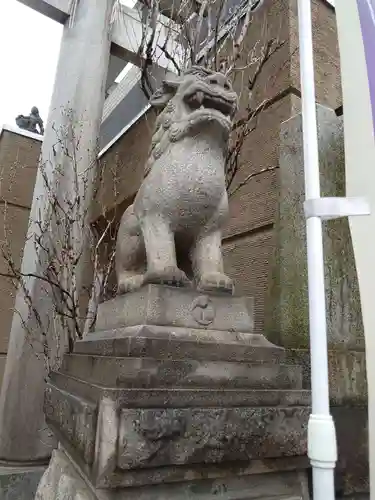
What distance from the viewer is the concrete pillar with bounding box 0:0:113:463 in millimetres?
2676

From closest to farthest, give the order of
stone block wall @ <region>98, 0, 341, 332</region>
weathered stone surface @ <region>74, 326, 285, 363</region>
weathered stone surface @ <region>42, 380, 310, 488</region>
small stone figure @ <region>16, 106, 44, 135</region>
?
weathered stone surface @ <region>42, 380, 310, 488</region> → weathered stone surface @ <region>74, 326, 285, 363</region> → stone block wall @ <region>98, 0, 341, 332</region> → small stone figure @ <region>16, 106, 44, 135</region>

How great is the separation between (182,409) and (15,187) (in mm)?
4105

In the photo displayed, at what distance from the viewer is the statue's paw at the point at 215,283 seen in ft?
3.83

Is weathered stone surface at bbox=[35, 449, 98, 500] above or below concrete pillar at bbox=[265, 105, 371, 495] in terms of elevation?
below

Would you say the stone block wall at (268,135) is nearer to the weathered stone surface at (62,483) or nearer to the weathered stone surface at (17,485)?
the weathered stone surface at (62,483)

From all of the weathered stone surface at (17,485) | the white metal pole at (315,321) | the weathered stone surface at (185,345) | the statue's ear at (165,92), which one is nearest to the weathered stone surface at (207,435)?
the weathered stone surface at (185,345)

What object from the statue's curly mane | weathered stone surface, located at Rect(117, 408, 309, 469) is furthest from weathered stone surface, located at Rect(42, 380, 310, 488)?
the statue's curly mane

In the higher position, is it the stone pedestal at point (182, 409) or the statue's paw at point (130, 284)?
the statue's paw at point (130, 284)

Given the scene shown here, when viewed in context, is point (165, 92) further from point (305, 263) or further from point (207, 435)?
point (207, 435)

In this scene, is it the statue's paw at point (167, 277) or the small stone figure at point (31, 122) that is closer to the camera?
the statue's paw at point (167, 277)

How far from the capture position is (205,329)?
3.66ft

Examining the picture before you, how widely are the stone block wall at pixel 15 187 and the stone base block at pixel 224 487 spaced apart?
11.2 ft

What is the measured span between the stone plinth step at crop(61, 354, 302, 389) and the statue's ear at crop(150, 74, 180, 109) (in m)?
0.85

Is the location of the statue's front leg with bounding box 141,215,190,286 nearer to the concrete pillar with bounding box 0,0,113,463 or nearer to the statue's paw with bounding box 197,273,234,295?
the statue's paw with bounding box 197,273,234,295
